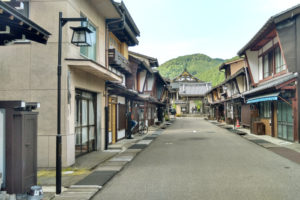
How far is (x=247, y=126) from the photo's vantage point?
93.7 ft

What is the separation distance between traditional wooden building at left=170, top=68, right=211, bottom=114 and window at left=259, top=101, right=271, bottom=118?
4765 cm

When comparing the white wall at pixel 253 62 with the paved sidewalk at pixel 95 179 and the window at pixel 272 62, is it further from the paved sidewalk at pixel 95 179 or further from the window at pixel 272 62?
the paved sidewalk at pixel 95 179

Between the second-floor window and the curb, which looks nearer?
the curb

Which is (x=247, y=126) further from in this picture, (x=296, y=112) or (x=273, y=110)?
(x=296, y=112)

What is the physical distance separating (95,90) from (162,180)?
6.33m

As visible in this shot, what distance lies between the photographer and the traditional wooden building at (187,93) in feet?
245

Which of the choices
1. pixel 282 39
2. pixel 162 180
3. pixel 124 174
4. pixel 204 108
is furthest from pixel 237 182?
pixel 204 108

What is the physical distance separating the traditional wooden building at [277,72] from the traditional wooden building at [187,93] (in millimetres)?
47665

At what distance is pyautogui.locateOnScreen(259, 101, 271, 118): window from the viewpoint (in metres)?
20.6

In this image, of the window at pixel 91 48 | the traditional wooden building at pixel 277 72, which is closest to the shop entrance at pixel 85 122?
the window at pixel 91 48

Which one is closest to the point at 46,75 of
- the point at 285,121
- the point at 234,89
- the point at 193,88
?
the point at 285,121

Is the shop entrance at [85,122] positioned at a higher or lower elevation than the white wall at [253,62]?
lower

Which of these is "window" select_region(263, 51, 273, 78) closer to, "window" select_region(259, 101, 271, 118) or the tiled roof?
"window" select_region(259, 101, 271, 118)

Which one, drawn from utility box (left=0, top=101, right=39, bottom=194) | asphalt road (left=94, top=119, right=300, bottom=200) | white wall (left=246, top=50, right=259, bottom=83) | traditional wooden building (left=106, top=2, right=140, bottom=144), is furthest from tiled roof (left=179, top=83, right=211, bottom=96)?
utility box (left=0, top=101, right=39, bottom=194)
